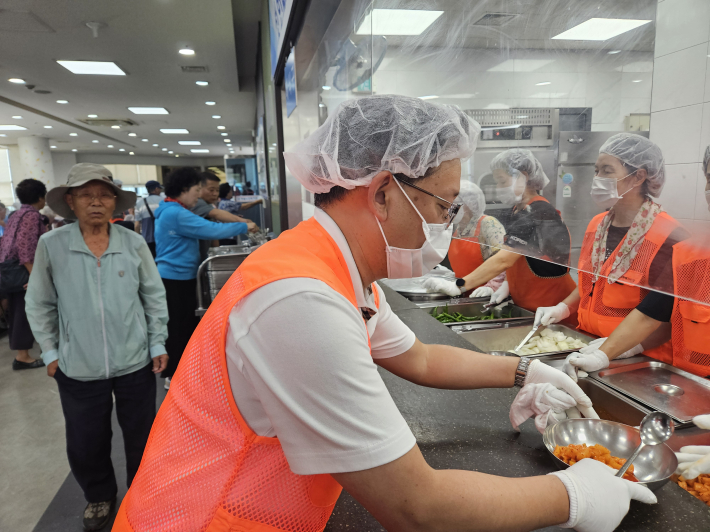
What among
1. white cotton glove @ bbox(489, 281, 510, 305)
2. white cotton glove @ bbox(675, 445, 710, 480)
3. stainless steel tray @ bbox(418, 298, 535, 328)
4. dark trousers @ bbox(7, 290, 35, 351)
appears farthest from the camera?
dark trousers @ bbox(7, 290, 35, 351)

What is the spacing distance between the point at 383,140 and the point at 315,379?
48 centimetres

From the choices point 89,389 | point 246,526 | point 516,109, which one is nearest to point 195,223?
point 89,389

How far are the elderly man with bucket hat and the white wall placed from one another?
209 cm

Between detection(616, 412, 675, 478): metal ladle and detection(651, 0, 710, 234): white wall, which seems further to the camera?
detection(616, 412, 675, 478): metal ladle

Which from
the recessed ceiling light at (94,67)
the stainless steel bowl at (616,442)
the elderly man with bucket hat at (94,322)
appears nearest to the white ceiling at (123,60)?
the recessed ceiling light at (94,67)

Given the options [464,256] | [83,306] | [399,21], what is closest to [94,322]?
[83,306]

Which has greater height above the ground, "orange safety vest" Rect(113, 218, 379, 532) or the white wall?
the white wall

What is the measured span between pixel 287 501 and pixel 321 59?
3.18m

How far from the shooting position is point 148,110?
9.97 meters

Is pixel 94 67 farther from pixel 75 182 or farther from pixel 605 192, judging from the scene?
pixel 605 192

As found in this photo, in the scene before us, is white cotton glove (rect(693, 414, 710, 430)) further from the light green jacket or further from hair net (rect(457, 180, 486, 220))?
the light green jacket

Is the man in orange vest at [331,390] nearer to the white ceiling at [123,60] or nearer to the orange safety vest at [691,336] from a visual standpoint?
the orange safety vest at [691,336]

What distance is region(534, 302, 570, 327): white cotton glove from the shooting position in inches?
91.7

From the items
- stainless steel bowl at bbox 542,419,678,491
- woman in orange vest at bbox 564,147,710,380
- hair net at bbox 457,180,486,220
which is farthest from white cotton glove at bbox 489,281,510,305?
stainless steel bowl at bbox 542,419,678,491
